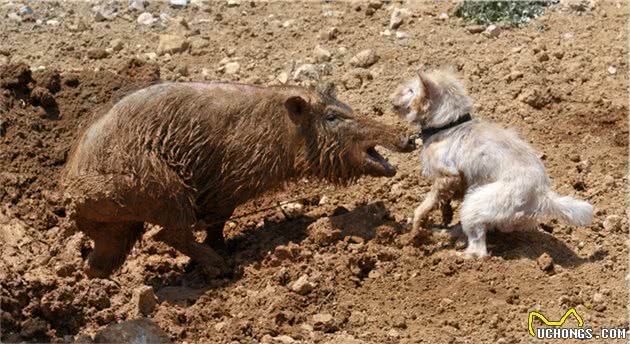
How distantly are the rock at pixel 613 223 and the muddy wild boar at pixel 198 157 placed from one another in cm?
168

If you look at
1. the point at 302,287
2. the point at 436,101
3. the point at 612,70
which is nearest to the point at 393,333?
the point at 302,287

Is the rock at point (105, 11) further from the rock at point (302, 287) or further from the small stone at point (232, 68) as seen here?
the rock at point (302, 287)

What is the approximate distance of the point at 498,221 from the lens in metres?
8.43

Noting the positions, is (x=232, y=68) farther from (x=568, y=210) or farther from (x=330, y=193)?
(x=568, y=210)

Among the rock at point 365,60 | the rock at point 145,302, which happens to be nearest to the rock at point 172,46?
the rock at point 365,60

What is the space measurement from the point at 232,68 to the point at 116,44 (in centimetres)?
143

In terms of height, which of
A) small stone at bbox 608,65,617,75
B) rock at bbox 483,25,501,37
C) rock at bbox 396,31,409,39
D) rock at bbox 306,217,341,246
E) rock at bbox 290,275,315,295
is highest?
rock at bbox 290,275,315,295

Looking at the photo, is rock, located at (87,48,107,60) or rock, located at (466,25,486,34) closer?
rock, located at (466,25,486,34)

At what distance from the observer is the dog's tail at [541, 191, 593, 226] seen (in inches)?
330

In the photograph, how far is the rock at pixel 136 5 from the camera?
43.6 ft

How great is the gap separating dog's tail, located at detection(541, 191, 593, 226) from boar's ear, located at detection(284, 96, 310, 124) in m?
2.02

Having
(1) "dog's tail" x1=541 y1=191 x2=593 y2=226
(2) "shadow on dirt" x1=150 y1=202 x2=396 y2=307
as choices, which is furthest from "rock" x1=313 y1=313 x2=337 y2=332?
(1) "dog's tail" x1=541 y1=191 x2=593 y2=226

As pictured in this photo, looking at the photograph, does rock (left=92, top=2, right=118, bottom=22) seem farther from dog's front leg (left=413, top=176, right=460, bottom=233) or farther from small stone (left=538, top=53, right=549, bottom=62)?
dog's front leg (left=413, top=176, right=460, bottom=233)

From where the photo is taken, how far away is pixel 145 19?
1306 centimetres
